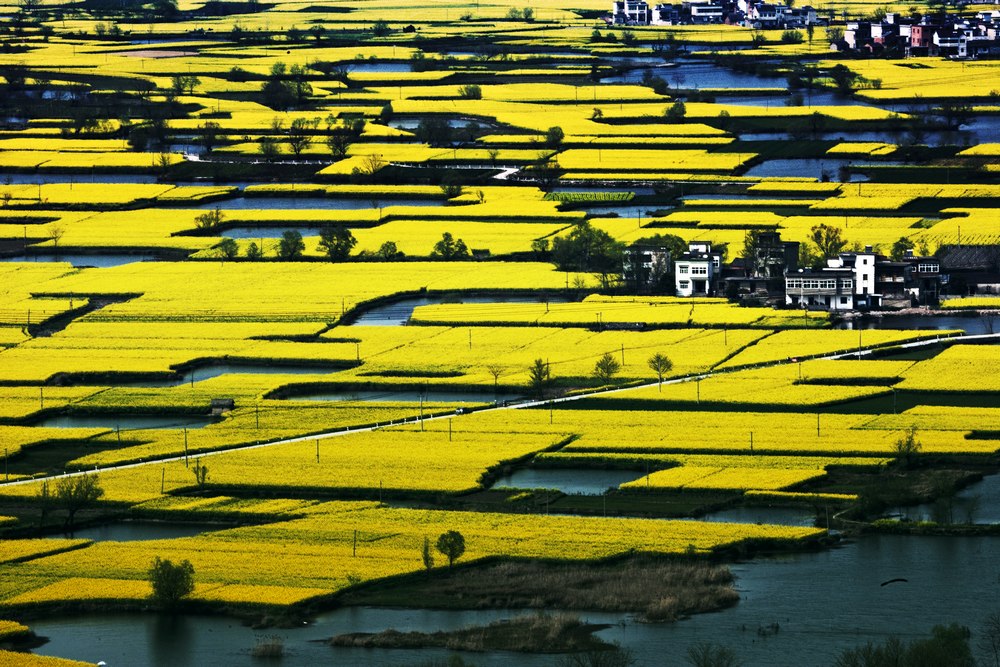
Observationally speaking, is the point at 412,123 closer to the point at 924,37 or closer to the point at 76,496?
the point at 924,37

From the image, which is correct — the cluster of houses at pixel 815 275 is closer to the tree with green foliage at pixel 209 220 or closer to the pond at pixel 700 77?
the tree with green foliage at pixel 209 220

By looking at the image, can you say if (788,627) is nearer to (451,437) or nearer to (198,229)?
(451,437)

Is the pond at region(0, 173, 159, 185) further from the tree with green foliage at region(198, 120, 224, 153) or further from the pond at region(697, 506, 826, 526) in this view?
the pond at region(697, 506, 826, 526)

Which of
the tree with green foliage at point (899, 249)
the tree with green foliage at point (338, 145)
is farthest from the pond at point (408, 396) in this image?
the tree with green foliage at point (338, 145)

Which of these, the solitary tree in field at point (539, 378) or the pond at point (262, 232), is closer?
the solitary tree in field at point (539, 378)

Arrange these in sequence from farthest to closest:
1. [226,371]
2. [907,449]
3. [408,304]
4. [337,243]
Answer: [337,243]
[408,304]
[226,371]
[907,449]

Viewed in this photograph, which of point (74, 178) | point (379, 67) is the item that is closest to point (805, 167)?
point (74, 178)

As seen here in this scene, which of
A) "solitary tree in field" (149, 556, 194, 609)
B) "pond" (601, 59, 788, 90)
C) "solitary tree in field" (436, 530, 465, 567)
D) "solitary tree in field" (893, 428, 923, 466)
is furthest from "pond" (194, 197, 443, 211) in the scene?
"solitary tree in field" (149, 556, 194, 609)
